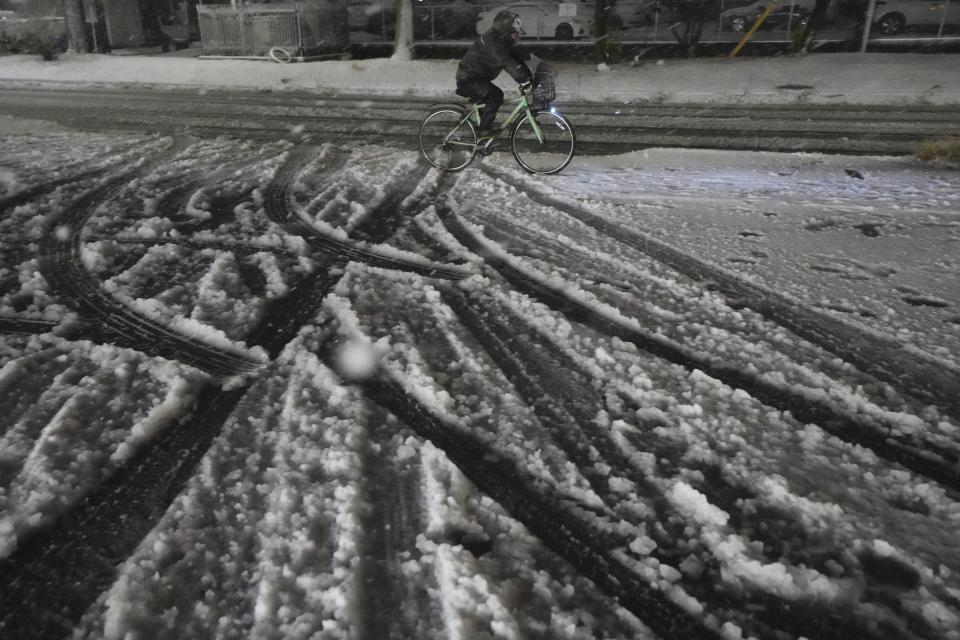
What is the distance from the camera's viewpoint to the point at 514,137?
8.30 meters

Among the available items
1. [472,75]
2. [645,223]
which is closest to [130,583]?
[645,223]

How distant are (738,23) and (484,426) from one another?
878 inches

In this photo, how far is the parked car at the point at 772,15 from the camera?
20.5m

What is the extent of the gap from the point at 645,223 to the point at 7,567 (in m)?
5.49

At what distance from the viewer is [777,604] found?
7.80 feet

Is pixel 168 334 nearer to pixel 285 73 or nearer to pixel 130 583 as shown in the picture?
pixel 130 583

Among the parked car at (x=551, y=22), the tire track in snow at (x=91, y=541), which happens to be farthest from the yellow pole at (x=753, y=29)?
the tire track in snow at (x=91, y=541)

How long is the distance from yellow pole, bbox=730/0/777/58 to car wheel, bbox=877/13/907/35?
3514 mm

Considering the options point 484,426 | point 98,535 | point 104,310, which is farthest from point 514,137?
point 98,535

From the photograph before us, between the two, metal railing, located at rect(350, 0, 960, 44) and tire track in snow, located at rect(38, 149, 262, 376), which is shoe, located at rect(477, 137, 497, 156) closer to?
tire track in snow, located at rect(38, 149, 262, 376)

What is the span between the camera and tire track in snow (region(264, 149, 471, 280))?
5.32m

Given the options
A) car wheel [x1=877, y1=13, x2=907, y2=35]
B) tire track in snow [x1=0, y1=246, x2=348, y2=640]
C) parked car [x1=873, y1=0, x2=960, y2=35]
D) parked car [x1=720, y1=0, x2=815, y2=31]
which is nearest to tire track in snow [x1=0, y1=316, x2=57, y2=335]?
tire track in snow [x1=0, y1=246, x2=348, y2=640]

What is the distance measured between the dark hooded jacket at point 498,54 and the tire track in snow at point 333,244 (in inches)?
77.9

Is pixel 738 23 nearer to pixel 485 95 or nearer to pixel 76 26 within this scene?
pixel 485 95
